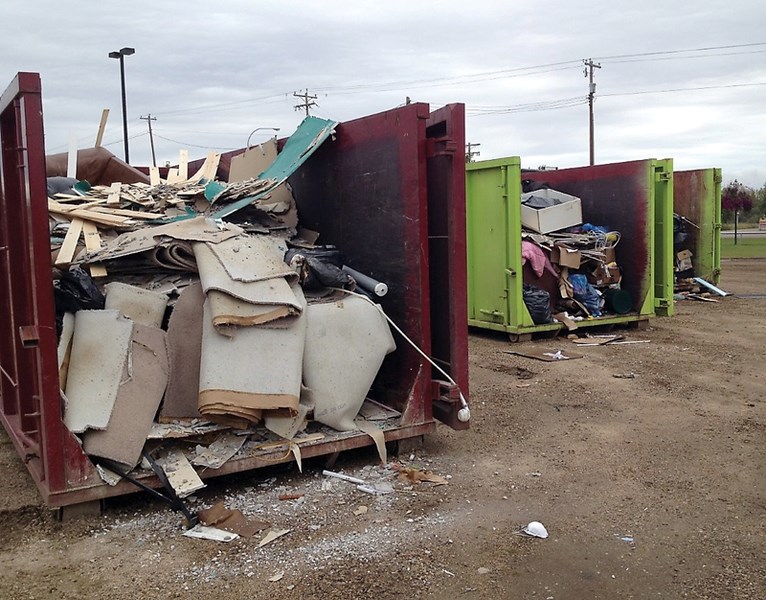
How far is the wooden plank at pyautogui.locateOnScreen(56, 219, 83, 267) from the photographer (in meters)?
4.49

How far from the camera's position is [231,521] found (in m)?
3.83

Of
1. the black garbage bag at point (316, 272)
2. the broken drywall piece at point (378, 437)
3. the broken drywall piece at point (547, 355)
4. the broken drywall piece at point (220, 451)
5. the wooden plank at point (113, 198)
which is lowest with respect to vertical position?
the broken drywall piece at point (547, 355)

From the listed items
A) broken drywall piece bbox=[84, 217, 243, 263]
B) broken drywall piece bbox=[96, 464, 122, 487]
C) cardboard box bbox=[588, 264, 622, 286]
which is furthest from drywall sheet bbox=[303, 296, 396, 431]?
cardboard box bbox=[588, 264, 622, 286]

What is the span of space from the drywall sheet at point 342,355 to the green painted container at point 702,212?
1046cm

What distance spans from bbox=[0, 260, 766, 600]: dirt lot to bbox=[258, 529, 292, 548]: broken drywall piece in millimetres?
46

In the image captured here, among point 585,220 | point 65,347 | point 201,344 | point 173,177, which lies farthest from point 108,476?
point 585,220

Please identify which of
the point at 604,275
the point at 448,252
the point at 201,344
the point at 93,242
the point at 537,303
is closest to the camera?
the point at 201,344

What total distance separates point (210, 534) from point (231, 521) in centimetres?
14

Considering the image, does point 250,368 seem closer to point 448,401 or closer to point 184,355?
point 184,355

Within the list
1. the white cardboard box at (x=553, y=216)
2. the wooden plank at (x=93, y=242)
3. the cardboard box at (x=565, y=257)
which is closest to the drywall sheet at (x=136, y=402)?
the wooden plank at (x=93, y=242)

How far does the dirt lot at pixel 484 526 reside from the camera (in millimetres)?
3252

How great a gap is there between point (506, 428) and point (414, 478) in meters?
1.37

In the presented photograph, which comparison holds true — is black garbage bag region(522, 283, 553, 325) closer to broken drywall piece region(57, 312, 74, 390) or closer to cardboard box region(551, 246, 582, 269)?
cardboard box region(551, 246, 582, 269)

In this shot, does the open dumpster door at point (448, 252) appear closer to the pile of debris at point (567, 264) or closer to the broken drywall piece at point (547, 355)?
the broken drywall piece at point (547, 355)
